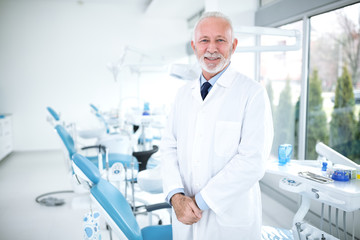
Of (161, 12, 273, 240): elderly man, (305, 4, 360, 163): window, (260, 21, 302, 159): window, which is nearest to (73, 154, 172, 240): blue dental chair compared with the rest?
(161, 12, 273, 240): elderly man

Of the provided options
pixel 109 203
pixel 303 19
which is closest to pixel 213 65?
pixel 109 203

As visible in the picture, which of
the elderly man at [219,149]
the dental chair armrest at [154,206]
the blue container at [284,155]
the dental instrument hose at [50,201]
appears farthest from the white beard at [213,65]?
the dental instrument hose at [50,201]

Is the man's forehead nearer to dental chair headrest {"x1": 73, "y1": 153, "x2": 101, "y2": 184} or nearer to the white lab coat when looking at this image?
the white lab coat

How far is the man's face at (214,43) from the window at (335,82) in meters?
1.74

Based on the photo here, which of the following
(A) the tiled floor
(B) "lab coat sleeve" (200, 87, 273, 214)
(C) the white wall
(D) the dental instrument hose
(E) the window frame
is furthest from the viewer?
(C) the white wall

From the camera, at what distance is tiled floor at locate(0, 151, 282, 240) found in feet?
7.82

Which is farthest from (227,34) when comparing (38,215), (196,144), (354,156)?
(38,215)

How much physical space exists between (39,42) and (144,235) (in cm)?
505

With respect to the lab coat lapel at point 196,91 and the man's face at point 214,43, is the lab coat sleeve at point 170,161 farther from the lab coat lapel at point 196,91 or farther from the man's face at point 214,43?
the man's face at point 214,43

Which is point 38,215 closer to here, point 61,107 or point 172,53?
point 61,107

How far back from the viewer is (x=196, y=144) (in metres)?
1.18

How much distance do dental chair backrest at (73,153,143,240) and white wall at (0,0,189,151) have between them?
465 cm

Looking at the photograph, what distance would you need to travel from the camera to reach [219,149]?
1.15 meters

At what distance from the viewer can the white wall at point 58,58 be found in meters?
5.26
